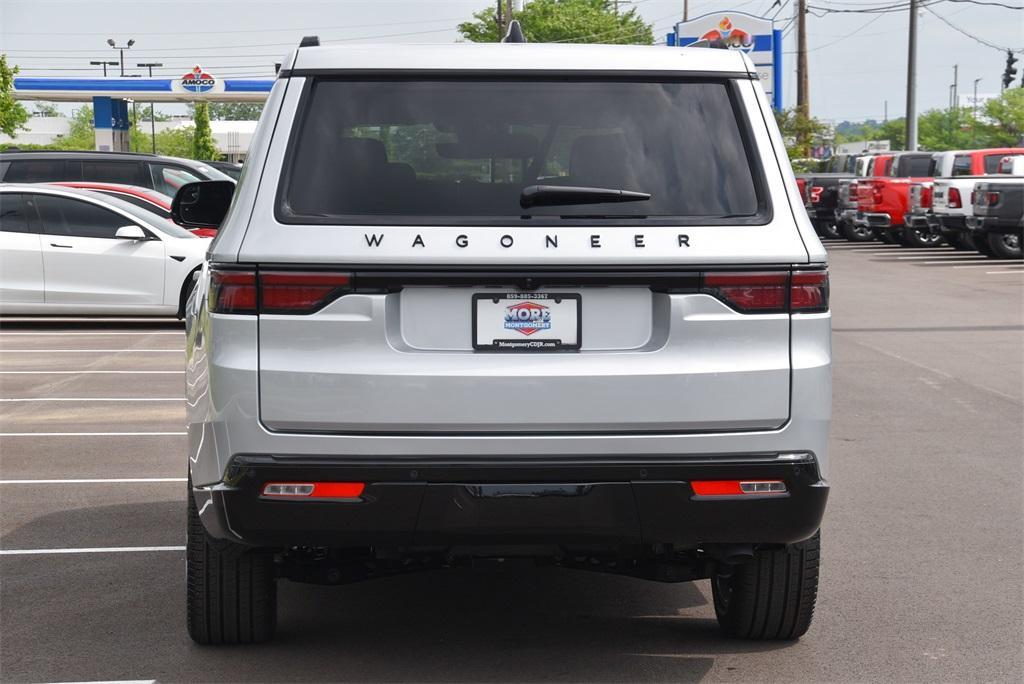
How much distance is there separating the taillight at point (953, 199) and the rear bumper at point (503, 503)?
24200 mm

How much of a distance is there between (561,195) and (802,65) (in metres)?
48.0

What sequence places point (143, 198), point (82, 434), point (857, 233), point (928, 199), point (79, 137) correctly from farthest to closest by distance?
point (79, 137) < point (857, 233) < point (928, 199) < point (143, 198) < point (82, 434)

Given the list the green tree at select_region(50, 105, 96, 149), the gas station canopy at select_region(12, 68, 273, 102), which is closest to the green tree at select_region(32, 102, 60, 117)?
the green tree at select_region(50, 105, 96, 149)

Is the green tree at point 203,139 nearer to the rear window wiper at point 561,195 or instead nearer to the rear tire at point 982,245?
the rear tire at point 982,245

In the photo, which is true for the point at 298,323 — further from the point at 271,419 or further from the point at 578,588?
the point at 578,588

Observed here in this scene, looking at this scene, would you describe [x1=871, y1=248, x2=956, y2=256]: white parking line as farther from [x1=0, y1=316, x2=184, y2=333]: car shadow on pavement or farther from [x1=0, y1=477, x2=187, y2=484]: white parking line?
[x1=0, y1=477, x2=187, y2=484]: white parking line

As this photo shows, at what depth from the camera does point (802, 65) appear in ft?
165

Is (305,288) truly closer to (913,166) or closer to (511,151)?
(511,151)

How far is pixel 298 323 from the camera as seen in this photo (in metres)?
4.12

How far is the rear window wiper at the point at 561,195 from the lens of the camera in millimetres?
4203

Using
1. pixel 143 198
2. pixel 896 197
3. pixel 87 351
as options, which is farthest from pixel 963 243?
pixel 87 351

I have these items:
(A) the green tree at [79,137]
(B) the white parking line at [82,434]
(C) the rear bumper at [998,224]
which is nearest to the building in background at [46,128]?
(A) the green tree at [79,137]

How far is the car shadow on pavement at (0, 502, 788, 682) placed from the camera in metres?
4.79

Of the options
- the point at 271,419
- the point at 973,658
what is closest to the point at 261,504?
the point at 271,419
